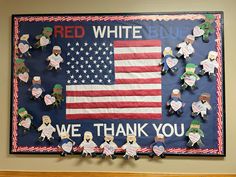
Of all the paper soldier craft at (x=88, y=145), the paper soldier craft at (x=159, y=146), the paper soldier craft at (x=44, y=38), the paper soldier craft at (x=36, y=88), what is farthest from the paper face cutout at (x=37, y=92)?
the paper soldier craft at (x=159, y=146)

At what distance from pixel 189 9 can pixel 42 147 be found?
153 centimetres

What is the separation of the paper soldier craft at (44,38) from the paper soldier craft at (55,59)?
0.08m

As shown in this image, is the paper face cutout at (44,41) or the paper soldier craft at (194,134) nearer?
the paper soldier craft at (194,134)

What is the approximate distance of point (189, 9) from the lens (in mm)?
2395

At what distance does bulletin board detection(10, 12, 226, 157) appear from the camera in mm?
2340

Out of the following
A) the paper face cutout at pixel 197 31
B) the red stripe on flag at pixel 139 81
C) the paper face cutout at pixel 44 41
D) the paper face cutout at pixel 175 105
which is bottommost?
the paper face cutout at pixel 175 105

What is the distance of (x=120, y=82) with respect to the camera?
2.38m

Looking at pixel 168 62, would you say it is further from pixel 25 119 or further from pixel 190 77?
pixel 25 119

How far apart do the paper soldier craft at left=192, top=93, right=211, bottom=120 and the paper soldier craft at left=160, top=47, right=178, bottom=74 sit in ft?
0.94

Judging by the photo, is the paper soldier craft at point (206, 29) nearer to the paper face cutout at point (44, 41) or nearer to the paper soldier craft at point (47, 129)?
the paper face cutout at point (44, 41)

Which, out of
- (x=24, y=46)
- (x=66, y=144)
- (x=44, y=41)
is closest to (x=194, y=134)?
(x=66, y=144)

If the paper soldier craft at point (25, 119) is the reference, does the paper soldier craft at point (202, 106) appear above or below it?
above

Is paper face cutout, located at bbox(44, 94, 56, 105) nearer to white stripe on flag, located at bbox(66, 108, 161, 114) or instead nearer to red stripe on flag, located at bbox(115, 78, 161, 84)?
white stripe on flag, located at bbox(66, 108, 161, 114)

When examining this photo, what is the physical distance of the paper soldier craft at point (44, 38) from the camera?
2.43m
